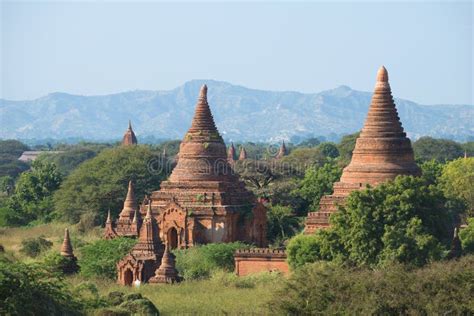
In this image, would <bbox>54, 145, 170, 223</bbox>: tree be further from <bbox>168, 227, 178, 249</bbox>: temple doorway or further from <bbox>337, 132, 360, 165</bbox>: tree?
<bbox>337, 132, 360, 165</bbox>: tree

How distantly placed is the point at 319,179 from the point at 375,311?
29.3 metres

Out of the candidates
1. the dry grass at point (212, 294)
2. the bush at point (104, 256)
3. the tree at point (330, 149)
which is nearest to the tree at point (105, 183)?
the bush at point (104, 256)

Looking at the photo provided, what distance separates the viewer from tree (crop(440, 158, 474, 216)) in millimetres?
57969

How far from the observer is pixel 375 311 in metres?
29.9

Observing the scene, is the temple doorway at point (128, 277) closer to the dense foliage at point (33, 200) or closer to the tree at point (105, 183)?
the tree at point (105, 183)

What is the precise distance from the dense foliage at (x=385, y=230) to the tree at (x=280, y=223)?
11.0 metres

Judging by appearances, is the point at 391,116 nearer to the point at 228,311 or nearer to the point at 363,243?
the point at 363,243

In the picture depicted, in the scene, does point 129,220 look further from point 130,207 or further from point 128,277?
point 128,277

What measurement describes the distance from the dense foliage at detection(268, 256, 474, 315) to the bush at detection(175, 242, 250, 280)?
1266 cm

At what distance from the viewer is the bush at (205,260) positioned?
44.4 m

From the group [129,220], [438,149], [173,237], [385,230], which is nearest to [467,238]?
[385,230]

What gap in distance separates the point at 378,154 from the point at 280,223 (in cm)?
763

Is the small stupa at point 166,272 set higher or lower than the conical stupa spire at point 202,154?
lower

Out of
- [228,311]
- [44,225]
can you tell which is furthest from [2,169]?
[228,311]
